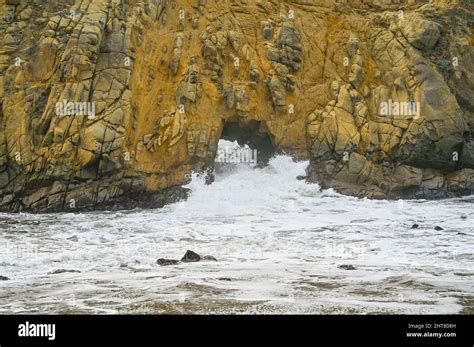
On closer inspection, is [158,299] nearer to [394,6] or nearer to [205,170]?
[205,170]

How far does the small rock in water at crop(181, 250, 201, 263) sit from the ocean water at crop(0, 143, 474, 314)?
28 centimetres

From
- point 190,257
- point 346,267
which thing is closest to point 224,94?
point 190,257

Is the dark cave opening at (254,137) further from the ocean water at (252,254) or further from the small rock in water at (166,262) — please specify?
the small rock in water at (166,262)

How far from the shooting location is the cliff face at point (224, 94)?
19734 millimetres

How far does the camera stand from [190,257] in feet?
42.0

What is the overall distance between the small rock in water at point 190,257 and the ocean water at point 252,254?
0.28 m

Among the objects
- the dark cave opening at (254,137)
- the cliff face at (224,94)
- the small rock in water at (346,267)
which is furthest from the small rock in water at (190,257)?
the dark cave opening at (254,137)

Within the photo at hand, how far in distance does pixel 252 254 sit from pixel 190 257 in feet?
5.12

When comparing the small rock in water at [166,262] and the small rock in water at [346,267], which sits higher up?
the small rock in water at [166,262]

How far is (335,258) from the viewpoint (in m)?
13.0

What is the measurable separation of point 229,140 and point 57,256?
42.5 ft

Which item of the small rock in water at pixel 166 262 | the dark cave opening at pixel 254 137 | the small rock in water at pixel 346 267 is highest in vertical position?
the dark cave opening at pixel 254 137
